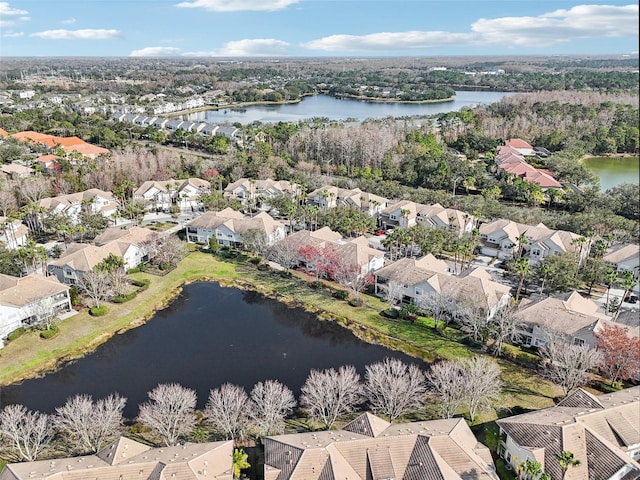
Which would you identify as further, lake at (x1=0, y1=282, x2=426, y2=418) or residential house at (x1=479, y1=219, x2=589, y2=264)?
residential house at (x1=479, y1=219, x2=589, y2=264)

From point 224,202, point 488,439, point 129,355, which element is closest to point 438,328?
point 488,439

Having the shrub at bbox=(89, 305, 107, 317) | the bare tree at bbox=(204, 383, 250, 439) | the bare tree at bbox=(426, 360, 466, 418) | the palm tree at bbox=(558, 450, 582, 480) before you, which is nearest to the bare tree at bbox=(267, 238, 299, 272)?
the shrub at bbox=(89, 305, 107, 317)

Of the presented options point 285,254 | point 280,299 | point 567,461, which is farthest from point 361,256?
point 567,461

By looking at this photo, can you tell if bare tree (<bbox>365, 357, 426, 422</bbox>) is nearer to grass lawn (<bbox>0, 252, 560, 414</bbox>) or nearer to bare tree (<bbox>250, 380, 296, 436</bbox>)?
grass lawn (<bbox>0, 252, 560, 414</bbox>)

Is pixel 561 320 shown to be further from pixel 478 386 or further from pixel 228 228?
pixel 228 228

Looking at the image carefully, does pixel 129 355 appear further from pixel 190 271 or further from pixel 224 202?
pixel 224 202
